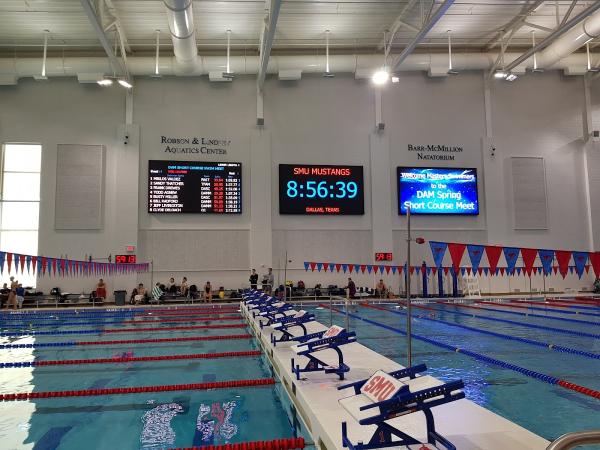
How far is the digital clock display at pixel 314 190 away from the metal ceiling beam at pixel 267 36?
9.76ft

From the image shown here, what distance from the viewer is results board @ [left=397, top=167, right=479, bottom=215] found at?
15227mm

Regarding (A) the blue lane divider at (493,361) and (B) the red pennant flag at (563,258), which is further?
(B) the red pennant flag at (563,258)

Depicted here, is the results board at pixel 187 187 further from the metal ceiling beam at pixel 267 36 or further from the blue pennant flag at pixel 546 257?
the blue pennant flag at pixel 546 257

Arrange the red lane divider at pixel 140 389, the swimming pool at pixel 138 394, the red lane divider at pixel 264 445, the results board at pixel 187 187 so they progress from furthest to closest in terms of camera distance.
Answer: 1. the results board at pixel 187 187
2. the red lane divider at pixel 140 389
3. the swimming pool at pixel 138 394
4. the red lane divider at pixel 264 445

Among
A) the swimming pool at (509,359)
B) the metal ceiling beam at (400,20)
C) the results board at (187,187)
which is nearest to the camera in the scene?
the swimming pool at (509,359)

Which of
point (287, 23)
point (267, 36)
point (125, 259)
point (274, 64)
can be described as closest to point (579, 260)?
point (267, 36)

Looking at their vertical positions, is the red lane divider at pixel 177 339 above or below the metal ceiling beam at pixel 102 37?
below

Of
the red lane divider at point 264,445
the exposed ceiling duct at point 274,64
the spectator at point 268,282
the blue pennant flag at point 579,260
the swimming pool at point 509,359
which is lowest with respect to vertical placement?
the swimming pool at point 509,359

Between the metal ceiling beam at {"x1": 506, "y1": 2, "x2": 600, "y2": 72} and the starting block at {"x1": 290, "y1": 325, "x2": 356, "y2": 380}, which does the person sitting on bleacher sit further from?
the metal ceiling beam at {"x1": 506, "y1": 2, "x2": 600, "y2": 72}

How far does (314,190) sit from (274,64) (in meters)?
4.26

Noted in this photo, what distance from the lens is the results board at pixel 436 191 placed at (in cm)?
1523

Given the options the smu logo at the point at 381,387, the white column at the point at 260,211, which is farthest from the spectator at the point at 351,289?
the smu logo at the point at 381,387

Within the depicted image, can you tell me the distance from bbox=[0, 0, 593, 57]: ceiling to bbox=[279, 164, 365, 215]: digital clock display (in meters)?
4.17

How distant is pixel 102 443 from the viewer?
10.4ft
